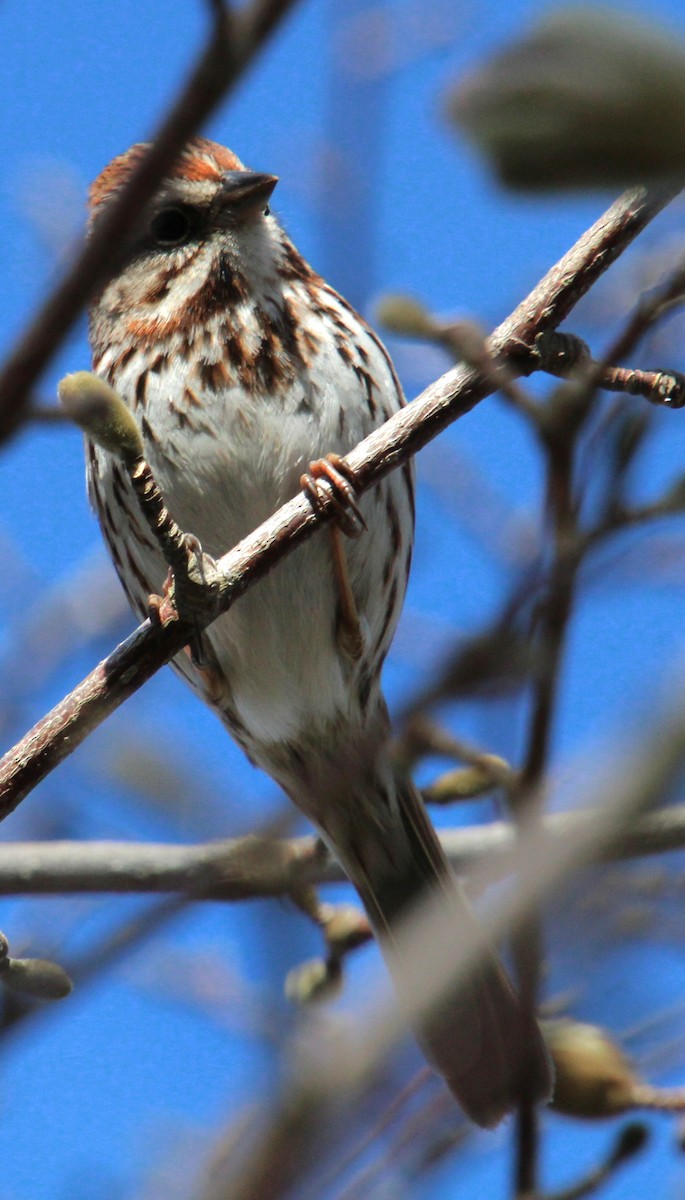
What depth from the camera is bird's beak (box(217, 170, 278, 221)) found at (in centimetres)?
461

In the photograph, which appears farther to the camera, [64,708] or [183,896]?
[64,708]

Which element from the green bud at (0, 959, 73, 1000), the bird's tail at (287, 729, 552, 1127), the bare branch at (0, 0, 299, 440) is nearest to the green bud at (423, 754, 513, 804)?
the bird's tail at (287, 729, 552, 1127)

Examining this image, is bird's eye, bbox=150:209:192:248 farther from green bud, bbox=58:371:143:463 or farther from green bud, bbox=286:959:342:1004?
green bud, bbox=58:371:143:463

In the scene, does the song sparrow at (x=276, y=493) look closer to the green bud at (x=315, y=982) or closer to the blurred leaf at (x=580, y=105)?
the green bud at (x=315, y=982)

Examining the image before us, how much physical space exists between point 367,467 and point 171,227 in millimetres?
1939

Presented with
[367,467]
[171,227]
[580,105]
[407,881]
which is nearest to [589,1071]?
[367,467]

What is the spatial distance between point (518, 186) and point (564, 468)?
954 mm

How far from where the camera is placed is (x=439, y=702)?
143cm

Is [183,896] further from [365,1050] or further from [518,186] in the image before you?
[518,186]

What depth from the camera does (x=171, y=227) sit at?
15.6 ft

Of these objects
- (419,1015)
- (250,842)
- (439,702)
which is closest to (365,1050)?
(419,1015)

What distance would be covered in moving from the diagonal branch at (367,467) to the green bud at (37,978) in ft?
1.03

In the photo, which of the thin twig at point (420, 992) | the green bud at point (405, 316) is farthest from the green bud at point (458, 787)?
the thin twig at point (420, 992)

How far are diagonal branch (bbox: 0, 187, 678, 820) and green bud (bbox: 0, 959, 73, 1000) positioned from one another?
0.31 m
